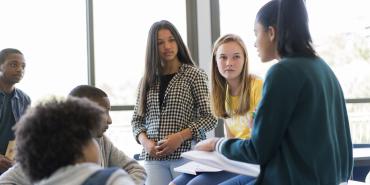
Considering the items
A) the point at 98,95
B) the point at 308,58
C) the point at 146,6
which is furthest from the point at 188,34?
the point at 308,58

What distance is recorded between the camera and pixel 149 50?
103 inches

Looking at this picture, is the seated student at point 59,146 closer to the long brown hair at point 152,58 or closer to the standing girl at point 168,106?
the standing girl at point 168,106

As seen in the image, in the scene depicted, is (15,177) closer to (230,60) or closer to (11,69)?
(230,60)

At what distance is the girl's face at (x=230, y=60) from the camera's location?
2318 mm

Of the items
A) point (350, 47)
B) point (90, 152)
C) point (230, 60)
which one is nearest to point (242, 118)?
point (230, 60)

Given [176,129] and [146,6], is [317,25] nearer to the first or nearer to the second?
[146,6]

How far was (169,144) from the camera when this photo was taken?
2.39 metres

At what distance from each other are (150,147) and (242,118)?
581 mm

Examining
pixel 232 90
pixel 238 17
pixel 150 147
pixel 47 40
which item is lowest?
pixel 150 147

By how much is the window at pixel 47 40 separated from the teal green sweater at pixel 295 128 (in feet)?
8.67

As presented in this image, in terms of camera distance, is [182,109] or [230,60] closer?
[230,60]

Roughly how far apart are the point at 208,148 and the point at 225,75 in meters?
0.70

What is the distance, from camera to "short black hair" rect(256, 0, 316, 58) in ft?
4.60

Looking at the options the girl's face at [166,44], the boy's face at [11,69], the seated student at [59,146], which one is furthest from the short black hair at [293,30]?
the boy's face at [11,69]
